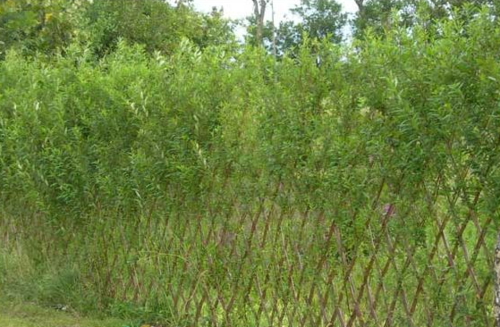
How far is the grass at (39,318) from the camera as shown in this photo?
5.88 meters

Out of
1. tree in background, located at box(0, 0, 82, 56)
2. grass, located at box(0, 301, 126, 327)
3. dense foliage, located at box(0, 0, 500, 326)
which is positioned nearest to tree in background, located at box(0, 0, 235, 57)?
tree in background, located at box(0, 0, 82, 56)

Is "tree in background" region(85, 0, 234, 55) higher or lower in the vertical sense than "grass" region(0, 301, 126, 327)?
higher

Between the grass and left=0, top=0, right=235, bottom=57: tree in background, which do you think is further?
left=0, top=0, right=235, bottom=57: tree in background

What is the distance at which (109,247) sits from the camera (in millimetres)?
6266

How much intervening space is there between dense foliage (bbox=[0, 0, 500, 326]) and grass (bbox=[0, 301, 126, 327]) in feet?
0.52

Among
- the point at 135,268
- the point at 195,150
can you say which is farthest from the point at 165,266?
the point at 195,150

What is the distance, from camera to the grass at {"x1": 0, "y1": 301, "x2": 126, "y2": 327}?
5.88 metres

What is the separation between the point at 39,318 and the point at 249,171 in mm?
2474

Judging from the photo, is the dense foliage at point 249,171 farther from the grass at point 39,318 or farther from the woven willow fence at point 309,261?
the grass at point 39,318

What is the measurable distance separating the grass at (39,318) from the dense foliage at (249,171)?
0.16 metres

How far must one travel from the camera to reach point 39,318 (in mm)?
6090

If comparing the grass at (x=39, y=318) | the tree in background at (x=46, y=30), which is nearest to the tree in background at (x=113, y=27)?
the tree in background at (x=46, y=30)

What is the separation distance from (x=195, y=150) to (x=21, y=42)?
625cm

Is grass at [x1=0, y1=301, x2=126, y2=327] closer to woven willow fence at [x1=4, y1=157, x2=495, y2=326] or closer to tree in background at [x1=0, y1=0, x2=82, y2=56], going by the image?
woven willow fence at [x1=4, y1=157, x2=495, y2=326]
